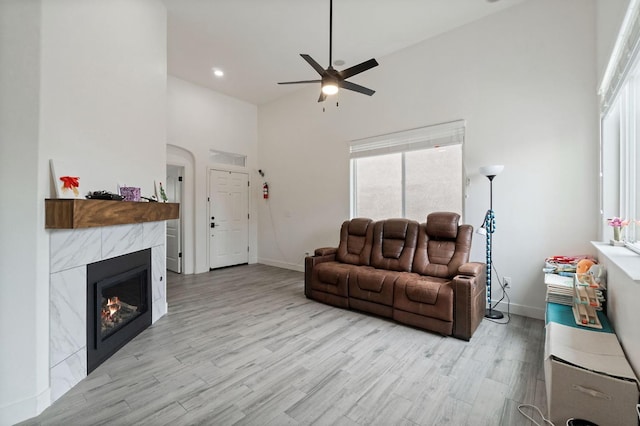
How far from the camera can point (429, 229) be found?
3650mm

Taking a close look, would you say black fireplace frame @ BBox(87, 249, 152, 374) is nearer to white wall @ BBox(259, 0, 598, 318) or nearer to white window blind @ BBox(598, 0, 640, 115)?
white wall @ BBox(259, 0, 598, 318)

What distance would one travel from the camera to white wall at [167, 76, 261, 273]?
5.25m

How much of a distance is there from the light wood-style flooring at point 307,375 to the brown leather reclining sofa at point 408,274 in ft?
0.62

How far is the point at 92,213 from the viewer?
2.02 meters

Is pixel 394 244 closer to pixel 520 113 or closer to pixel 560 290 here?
pixel 560 290

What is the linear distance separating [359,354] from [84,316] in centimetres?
225

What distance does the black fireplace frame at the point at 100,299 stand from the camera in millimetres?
2227

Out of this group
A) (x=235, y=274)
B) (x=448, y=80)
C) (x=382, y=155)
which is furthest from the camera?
(x=235, y=274)

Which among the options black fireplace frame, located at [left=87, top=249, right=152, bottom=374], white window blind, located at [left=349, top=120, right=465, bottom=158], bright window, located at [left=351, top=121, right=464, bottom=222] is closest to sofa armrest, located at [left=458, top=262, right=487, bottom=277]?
bright window, located at [left=351, top=121, right=464, bottom=222]

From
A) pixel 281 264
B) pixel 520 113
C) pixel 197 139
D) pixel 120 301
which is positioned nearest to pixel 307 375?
pixel 120 301

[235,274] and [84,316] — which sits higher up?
[84,316]

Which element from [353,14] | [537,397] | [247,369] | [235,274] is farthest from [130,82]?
[537,397]

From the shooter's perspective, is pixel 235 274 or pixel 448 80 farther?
pixel 235 274

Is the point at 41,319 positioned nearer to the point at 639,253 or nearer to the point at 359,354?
the point at 359,354
